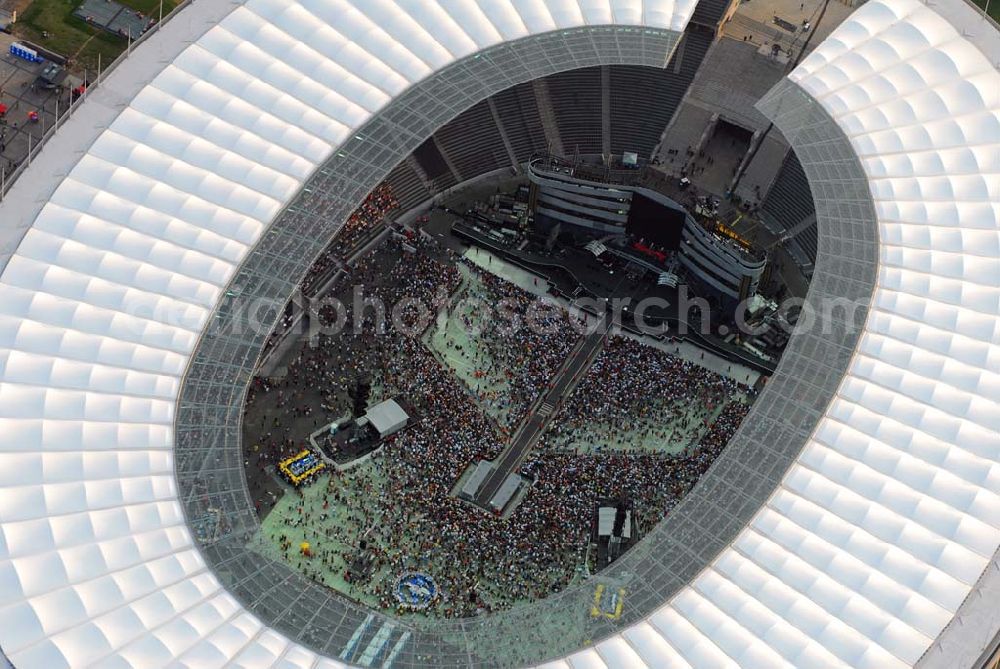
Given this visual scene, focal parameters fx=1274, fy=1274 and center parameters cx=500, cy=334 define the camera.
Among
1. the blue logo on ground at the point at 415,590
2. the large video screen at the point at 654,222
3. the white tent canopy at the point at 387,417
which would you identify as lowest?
the blue logo on ground at the point at 415,590

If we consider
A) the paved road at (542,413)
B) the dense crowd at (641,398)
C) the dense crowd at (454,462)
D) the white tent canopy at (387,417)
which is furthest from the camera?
the dense crowd at (641,398)

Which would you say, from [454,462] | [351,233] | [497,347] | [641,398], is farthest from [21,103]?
[641,398]

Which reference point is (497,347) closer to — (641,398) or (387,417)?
(387,417)

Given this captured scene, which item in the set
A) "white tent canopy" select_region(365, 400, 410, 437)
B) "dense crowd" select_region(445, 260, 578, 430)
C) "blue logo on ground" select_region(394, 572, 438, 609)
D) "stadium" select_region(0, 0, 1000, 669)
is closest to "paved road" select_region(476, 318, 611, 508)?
"stadium" select_region(0, 0, 1000, 669)

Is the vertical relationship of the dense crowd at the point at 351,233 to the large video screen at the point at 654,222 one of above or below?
below

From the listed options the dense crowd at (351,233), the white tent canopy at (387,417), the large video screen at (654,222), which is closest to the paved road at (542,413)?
the white tent canopy at (387,417)

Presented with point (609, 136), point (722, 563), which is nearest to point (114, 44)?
point (609, 136)

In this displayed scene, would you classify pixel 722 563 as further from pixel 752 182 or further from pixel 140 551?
pixel 752 182

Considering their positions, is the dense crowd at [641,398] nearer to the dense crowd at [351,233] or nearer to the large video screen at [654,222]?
the large video screen at [654,222]
